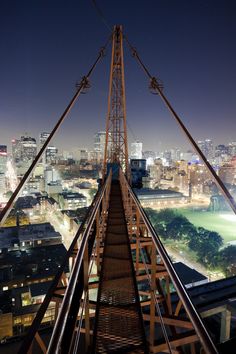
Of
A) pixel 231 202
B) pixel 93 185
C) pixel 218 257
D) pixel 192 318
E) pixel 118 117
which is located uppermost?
pixel 118 117

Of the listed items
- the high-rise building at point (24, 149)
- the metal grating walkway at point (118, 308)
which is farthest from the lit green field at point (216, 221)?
the high-rise building at point (24, 149)

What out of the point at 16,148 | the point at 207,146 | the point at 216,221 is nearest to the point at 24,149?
the point at 16,148

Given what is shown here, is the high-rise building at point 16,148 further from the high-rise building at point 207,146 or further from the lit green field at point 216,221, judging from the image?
the high-rise building at point 207,146

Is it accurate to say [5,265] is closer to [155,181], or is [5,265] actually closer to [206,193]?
[206,193]

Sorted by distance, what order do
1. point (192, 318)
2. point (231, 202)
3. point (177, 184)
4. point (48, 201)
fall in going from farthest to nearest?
1. point (177, 184)
2. point (48, 201)
3. point (231, 202)
4. point (192, 318)

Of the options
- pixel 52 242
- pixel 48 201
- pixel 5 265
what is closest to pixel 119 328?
pixel 5 265

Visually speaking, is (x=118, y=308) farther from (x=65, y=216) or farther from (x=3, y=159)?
(x=3, y=159)
